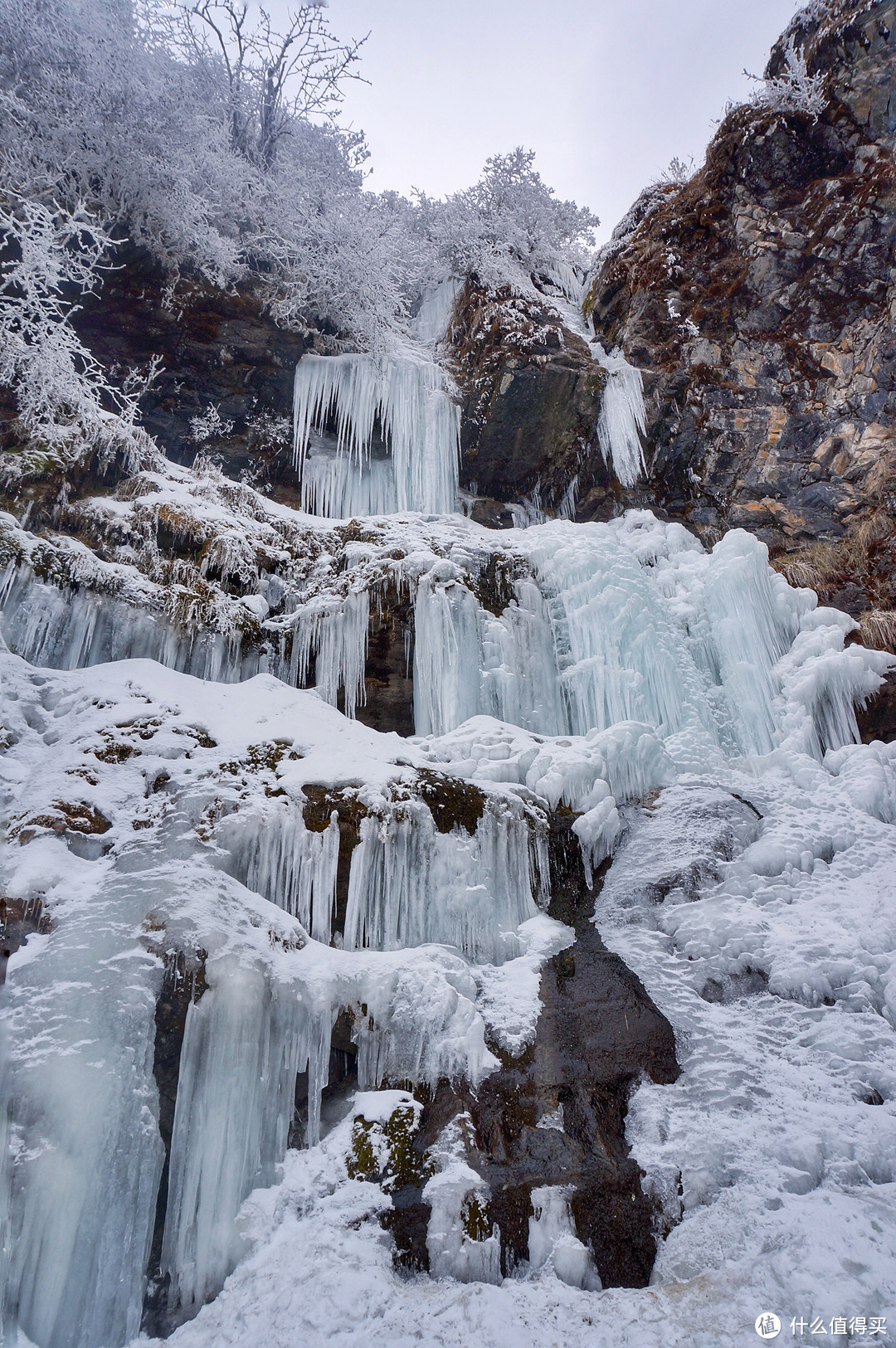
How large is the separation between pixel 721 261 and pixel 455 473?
556cm

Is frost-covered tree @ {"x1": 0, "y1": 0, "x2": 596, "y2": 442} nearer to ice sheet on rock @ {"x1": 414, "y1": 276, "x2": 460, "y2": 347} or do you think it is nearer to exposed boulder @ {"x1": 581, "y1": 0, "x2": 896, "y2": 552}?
ice sheet on rock @ {"x1": 414, "y1": 276, "x2": 460, "y2": 347}

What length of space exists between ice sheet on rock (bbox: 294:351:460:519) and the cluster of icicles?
1.3 inches

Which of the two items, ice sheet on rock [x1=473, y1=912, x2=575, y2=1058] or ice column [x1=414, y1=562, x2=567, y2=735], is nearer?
ice sheet on rock [x1=473, y1=912, x2=575, y2=1058]

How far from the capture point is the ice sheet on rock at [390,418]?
32.3 ft

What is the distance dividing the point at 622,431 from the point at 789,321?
2811mm

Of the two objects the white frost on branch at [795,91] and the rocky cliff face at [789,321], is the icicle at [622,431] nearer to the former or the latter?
the rocky cliff face at [789,321]

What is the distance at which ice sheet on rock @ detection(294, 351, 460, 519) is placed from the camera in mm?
9844

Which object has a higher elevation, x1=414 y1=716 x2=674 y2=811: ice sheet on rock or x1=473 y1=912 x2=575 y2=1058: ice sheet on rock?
x1=414 y1=716 x2=674 y2=811: ice sheet on rock

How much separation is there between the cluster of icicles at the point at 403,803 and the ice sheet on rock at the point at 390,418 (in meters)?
0.03

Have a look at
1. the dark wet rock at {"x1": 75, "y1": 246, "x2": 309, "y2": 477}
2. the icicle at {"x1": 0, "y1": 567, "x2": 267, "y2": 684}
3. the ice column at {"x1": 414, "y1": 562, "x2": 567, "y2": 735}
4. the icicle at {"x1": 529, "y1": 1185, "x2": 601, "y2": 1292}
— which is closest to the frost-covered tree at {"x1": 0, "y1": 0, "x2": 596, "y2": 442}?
the dark wet rock at {"x1": 75, "y1": 246, "x2": 309, "y2": 477}

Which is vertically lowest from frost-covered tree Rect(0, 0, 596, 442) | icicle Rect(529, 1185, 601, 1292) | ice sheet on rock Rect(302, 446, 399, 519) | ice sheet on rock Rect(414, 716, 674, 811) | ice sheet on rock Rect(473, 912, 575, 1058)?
icicle Rect(529, 1185, 601, 1292)

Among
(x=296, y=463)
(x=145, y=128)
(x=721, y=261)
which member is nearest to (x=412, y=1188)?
(x=296, y=463)

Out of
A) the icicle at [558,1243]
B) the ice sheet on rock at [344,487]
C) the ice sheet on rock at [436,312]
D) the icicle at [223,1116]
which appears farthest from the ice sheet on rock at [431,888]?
the ice sheet on rock at [436,312]

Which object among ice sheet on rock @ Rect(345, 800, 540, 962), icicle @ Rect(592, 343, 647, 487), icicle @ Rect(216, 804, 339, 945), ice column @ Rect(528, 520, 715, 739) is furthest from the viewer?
icicle @ Rect(592, 343, 647, 487)
